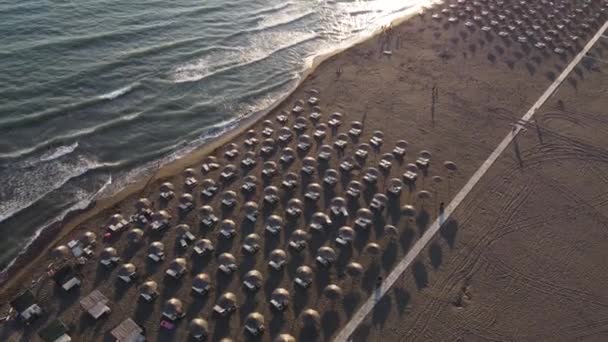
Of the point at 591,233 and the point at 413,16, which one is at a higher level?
the point at 413,16

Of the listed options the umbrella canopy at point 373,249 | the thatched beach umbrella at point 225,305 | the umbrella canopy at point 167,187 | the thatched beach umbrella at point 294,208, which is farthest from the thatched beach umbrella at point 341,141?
the thatched beach umbrella at point 225,305

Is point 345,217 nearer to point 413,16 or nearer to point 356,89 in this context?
point 356,89

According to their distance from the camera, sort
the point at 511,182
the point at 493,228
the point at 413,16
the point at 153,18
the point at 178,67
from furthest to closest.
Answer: the point at 413,16 → the point at 153,18 → the point at 178,67 → the point at 511,182 → the point at 493,228

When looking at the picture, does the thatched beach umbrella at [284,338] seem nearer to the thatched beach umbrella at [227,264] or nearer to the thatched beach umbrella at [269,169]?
the thatched beach umbrella at [227,264]

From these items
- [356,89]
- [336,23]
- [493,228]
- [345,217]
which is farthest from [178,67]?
[493,228]

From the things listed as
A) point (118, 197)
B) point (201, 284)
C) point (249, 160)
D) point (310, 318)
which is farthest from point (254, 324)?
point (118, 197)

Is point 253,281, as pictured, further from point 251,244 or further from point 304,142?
point 304,142
